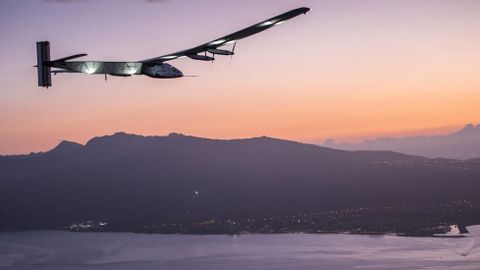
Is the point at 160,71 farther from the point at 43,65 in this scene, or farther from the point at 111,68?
the point at 43,65

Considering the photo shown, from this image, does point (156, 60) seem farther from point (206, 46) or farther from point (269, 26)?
point (269, 26)

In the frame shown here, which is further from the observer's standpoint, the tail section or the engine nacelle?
the tail section

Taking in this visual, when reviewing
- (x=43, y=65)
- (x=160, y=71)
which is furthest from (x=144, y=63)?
(x=43, y=65)

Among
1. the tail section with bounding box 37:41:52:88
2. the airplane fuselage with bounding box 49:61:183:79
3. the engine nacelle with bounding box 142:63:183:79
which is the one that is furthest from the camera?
the tail section with bounding box 37:41:52:88

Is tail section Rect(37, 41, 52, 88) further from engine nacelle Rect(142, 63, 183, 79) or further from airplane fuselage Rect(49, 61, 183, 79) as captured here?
engine nacelle Rect(142, 63, 183, 79)

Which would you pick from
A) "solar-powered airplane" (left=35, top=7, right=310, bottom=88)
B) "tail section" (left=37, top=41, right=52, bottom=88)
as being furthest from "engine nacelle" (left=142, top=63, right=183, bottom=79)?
"tail section" (left=37, top=41, right=52, bottom=88)

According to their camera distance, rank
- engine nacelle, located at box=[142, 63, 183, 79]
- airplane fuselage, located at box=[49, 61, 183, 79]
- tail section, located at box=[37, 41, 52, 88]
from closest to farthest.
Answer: airplane fuselage, located at box=[49, 61, 183, 79]
engine nacelle, located at box=[142, 63, 183, 79]
tail section, located at box=[37, 41, 52, 88]

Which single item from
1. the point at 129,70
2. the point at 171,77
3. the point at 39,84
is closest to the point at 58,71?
the point at 39,84
